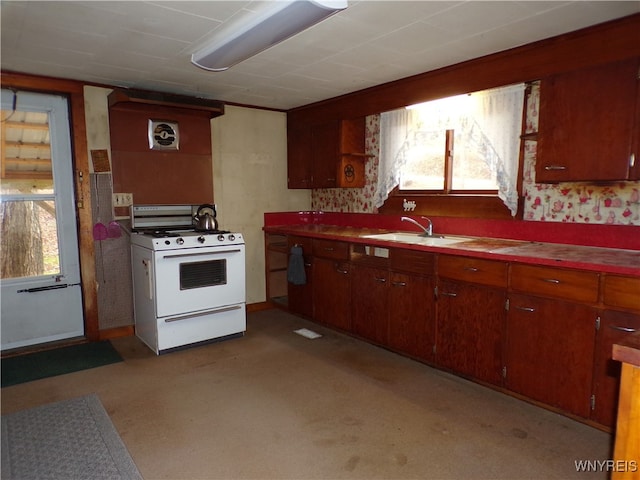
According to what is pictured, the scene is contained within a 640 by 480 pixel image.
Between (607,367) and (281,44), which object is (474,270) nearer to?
(607,367)

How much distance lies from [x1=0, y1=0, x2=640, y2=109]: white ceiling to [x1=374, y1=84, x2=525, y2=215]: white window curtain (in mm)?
369

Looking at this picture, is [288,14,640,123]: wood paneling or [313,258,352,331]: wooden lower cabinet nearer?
→ [288,14,640,123]: wood paneling

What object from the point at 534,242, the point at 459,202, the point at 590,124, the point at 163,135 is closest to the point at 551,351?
the point at 534,242

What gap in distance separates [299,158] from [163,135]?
1.43 meters

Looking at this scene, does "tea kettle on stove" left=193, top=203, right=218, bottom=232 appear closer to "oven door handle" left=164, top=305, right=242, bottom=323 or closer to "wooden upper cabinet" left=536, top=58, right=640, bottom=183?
"oven door handle" left=164, top=305, right=242, bottom=323

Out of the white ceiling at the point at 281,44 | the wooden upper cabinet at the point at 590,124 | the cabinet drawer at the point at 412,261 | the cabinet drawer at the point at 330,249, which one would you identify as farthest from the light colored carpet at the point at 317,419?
the white ceiling at the point at 281,44

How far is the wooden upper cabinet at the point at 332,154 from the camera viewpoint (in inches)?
164

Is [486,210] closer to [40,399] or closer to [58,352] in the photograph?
[40,399]

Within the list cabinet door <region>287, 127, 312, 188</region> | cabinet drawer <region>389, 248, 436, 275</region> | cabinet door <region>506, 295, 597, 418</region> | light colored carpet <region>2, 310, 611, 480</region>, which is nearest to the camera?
light colored carpet <region>2, 310, 611, 480</region>

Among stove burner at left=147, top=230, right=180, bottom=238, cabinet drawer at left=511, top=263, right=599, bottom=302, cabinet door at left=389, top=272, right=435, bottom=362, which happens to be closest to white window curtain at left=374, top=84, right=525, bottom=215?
cabinet drawer at left=511, top=263, right=599, bottom=302

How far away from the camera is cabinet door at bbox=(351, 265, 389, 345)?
3.37 meters

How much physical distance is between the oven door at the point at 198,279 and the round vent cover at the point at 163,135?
1.11 metres

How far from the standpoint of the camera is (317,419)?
2432 millimetres

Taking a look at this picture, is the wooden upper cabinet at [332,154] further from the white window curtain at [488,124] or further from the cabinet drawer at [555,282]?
the cabinet drawer at [555,282]
